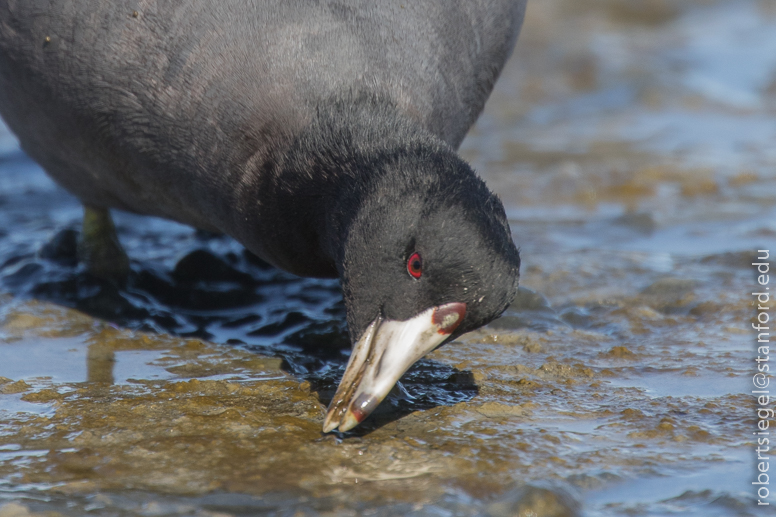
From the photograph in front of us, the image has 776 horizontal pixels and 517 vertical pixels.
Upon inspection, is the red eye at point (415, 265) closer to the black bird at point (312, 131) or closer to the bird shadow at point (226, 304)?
the black bird at point (312, 131)

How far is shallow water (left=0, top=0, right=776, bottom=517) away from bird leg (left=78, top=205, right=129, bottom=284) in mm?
108

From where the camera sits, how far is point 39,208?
19.8ft

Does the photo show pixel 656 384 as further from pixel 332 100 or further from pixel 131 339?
pixel 131 339

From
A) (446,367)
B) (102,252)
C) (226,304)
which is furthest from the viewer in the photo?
(102,252)

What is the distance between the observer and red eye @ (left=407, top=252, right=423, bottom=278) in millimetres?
2963

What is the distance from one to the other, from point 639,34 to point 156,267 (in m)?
7.64

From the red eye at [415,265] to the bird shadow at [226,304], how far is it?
1.82 feet

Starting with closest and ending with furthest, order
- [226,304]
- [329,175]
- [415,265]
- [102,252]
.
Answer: [415,265] < [329,175] < [226,304] < [102,252]

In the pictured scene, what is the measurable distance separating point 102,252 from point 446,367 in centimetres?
218

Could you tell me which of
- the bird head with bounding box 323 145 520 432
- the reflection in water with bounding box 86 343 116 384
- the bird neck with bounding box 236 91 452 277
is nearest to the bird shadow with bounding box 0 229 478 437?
the reflection in water with bounding box 86 343 116 384

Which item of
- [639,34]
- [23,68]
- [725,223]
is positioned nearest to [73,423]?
[23,68]

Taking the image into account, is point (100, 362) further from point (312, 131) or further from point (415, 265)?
point (415, 265)

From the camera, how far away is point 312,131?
341 cm

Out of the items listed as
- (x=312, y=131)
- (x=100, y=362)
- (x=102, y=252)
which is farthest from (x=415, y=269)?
(x=102, y=252)
